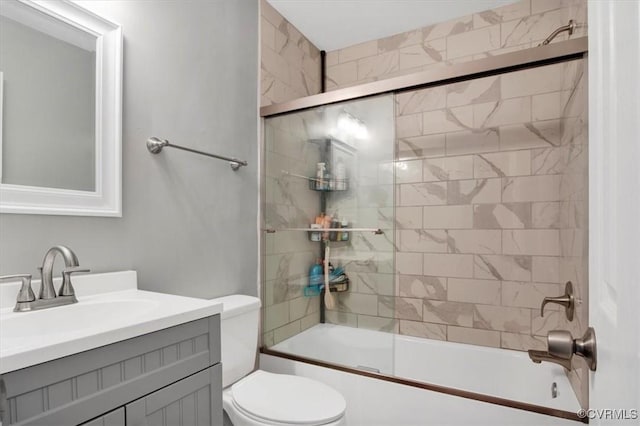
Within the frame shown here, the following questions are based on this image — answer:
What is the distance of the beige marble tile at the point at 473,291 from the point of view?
223 cm

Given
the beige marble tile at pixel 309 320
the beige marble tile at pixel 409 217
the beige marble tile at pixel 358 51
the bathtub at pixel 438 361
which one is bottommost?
the bathtub at pixel 438 361

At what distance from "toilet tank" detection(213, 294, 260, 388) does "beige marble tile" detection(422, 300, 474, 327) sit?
1.22m

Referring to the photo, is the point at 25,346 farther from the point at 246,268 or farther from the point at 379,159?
the point at 379,159

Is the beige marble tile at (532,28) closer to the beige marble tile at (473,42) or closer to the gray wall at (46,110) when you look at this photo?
the beige marble tile at (473,42)

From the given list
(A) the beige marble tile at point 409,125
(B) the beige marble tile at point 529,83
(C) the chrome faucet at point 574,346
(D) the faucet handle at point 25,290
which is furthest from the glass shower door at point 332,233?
(C) the chrome faucet at point 574,346

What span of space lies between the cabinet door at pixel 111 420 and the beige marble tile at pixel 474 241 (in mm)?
1999

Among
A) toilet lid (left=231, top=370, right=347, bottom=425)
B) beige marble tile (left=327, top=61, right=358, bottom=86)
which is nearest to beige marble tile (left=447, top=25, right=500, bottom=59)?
beige marble tile (left=327, top=61, right=358, bottom=86)

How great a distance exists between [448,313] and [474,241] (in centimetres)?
49

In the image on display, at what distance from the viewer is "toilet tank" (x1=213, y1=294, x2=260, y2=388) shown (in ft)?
5.16

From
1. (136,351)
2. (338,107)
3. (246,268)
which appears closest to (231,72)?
(338,107)

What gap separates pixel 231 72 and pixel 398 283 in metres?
1.70

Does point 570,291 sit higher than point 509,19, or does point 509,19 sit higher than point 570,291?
point 509,19

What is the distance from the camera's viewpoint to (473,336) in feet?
7.43

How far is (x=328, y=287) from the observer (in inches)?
86.4
